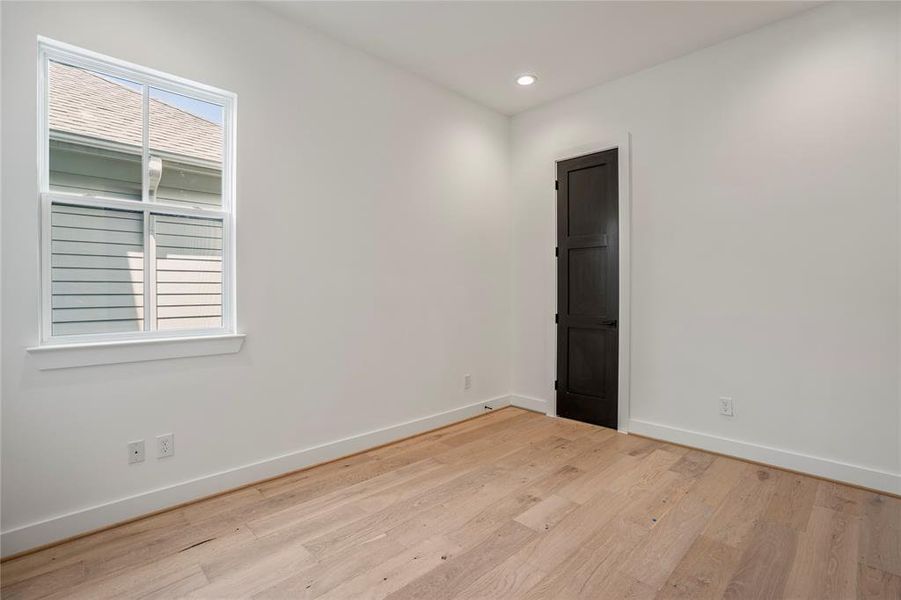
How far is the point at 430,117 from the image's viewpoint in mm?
3746

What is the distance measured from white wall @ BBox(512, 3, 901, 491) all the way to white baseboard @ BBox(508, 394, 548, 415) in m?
0.85

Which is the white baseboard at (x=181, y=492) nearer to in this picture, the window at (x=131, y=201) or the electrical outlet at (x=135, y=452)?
the electrical outlet at (x=135, y=452)

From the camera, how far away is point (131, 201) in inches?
92.0

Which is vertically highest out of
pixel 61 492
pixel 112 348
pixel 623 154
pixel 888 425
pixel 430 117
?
pixel 430 117

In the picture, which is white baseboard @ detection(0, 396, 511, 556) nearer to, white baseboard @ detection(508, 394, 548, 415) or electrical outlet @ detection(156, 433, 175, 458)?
electrical outlet @ detection(156, 433, 175, 458)

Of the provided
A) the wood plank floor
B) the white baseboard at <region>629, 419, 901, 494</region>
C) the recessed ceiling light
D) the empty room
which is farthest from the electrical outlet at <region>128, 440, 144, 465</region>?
the recessed ceiling light

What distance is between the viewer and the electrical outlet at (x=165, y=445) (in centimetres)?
237

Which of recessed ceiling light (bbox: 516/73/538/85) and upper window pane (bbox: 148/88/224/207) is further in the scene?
recessed ceiling light (bbox: 516/73/538/85)

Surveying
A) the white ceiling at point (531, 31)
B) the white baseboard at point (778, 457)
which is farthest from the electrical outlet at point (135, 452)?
the white baseboard at point (778, 457)

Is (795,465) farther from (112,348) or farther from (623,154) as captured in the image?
(112,348)

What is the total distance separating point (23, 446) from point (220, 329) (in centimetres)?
97

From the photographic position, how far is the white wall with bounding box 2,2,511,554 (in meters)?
2.03

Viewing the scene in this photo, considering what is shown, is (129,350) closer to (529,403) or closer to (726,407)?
(529,403)

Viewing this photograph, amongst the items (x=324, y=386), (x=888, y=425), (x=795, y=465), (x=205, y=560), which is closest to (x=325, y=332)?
(x=324, y=386)
